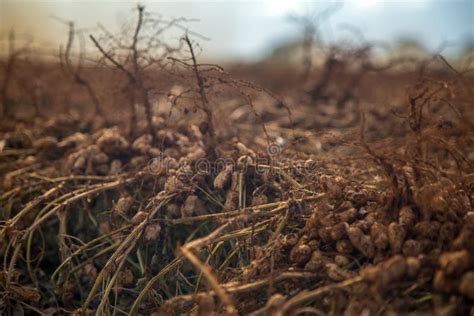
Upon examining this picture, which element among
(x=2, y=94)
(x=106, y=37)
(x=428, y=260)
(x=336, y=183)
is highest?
(x=106, y=37)

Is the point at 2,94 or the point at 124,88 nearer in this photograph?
the point at 124,88

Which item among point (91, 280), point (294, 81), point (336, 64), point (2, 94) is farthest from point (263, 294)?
point (294, 81)

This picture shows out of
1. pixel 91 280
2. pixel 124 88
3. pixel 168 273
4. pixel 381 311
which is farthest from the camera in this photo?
pixel 124 88

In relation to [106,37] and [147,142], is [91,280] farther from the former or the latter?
[106,37]

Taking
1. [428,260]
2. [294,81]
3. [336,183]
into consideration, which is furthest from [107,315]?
[294,81]

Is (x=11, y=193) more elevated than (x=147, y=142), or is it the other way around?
(x=147, y=142)

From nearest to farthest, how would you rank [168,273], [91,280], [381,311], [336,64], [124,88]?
[381,311] → [168,273] → [91,280] → [124,88] → [336,64]
